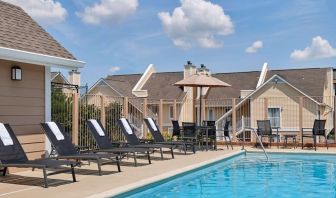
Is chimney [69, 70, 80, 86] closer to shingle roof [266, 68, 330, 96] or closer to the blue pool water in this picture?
shingle roof [266, 68, 330, 96]

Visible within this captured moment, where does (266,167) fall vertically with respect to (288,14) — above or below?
below

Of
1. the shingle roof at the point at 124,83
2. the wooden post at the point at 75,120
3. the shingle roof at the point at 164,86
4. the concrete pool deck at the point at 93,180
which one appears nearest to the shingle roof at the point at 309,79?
the shingle roof at the point at 164,86

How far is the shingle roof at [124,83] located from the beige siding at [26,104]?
3070 cm

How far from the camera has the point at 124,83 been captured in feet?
145

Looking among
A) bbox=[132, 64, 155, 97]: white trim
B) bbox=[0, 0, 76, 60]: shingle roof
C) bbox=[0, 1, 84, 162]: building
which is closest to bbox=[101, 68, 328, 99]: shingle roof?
bbox=[132, 64, 155, 97]: white trim

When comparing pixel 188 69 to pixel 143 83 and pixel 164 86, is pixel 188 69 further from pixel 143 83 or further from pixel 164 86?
pixel 143 83

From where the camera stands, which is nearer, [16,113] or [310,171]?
[16,113]

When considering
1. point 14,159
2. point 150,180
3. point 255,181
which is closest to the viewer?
point 14,159

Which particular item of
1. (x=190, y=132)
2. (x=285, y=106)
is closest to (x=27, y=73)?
(x=190, y=132)

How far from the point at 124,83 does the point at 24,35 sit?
34313 mm

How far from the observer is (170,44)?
34000 millimetres

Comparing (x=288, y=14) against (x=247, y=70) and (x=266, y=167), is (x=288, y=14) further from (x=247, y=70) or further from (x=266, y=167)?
(x=247, y=70)

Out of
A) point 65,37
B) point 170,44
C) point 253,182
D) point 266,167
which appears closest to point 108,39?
point 170,44

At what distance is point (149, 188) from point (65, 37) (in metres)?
14.4
